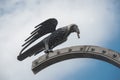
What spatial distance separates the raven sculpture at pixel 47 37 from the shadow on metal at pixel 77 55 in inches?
13.7

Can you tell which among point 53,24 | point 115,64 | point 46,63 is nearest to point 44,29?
point 53,24

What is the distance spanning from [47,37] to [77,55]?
4.51ft

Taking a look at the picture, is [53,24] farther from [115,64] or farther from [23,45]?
[115,64]

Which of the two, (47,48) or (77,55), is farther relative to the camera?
(47,48)

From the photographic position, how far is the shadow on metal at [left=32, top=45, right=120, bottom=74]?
1542 centimetres

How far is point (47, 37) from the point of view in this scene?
54.5ft

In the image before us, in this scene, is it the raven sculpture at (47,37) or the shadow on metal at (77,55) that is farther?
the raven sculpture at (47,37)

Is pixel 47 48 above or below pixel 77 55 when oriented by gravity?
above

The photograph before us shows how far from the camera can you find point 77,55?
15.9 meters

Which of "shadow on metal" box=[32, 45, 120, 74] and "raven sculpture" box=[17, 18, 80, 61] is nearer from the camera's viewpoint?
"shadow on metal" box=[32, 45, 120, 74]

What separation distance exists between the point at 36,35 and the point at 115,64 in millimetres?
3191

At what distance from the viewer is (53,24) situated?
16984 millimetres

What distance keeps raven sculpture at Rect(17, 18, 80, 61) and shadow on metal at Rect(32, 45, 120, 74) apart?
13.7 inches

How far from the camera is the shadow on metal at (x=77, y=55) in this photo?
15424 millimetres
